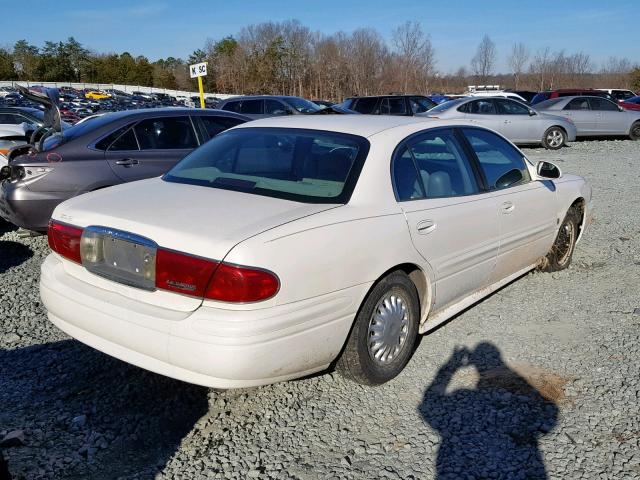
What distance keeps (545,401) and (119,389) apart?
7.88 ft

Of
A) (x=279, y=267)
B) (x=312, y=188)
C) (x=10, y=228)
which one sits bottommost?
(x=10, y=228)

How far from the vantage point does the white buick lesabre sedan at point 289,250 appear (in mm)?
2723

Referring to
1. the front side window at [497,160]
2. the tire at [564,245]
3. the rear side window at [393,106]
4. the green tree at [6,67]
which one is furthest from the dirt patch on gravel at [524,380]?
the green tree at [6,67]

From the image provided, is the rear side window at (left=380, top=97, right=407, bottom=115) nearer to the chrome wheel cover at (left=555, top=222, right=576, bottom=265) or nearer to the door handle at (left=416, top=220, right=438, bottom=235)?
the chrome wheel cover at (left=555, top=222, right=576, bottom=265)

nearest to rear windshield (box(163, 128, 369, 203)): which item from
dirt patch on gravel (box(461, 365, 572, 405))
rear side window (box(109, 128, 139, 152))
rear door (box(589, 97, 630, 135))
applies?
dirt patch on gravel (box(461, 365, 572, 405))

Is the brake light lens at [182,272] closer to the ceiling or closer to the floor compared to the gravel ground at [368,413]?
closer to the ceiling

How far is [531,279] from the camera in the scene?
5445 millimetres

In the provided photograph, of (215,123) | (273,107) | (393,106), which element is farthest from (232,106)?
(215,123)

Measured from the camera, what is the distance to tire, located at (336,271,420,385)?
3.24 metres

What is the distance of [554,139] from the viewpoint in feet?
56.2

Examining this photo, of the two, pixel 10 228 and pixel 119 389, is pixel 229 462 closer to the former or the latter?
pixel 119 389

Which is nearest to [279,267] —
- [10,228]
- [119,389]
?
[119,389]

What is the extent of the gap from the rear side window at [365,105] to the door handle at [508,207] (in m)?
14.0

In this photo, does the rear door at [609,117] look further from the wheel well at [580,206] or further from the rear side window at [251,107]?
the wheel well at [580,206]
